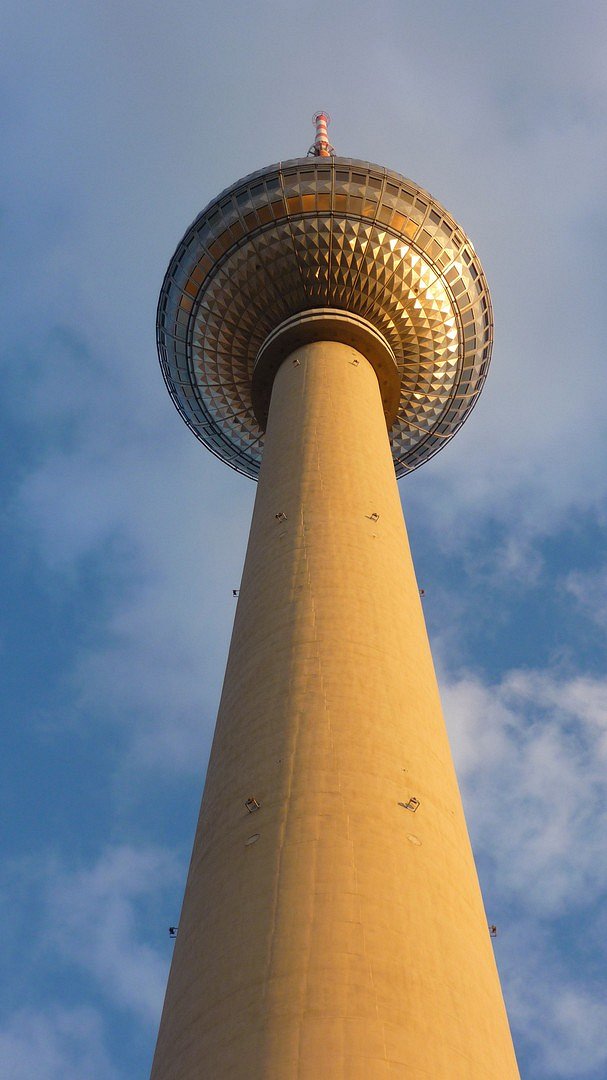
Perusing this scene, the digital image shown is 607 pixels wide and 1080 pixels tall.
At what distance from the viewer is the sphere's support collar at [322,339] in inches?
1208

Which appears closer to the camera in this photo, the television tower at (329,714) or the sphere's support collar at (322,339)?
the television tower at (329,714)

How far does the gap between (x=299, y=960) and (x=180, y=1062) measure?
198 cm

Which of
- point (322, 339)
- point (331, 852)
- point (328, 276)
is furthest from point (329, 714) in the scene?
point (328, 276)

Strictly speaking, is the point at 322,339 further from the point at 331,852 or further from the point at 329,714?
the point at 331,852

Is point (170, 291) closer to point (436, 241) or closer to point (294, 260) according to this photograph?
point (294, 260)

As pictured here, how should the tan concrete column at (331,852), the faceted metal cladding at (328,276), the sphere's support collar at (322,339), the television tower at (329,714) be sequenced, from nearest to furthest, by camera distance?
1. the tan concrete column at (331,852)
2. the television tower at (329,714)
3. the sphere's support collar at (322,339)
4. the faceted metal cladding at (328,276)

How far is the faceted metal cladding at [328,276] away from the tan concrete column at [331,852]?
37.3 ft

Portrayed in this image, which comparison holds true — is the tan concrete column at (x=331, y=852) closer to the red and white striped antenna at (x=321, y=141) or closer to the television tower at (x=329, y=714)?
the television tower at (x=329, y=714)

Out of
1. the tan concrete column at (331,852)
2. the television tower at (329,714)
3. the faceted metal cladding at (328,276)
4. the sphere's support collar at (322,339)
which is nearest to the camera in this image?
the tan concrete column at (331,852)

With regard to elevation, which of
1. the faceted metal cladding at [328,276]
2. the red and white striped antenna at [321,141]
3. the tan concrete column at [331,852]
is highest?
the red and white striped antenna at [321,141]

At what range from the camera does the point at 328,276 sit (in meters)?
31.7

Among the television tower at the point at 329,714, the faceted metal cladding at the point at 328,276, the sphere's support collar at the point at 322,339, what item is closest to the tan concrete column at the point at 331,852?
the television tower at the point at 329,714

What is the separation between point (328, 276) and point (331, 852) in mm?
21380

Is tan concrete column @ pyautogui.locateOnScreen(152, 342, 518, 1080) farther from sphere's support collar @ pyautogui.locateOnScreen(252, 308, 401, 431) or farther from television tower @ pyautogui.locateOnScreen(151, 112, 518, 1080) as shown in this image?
sphere's support collar @ pyautogui.locateOnScreen(252, 308, 401, 431)
